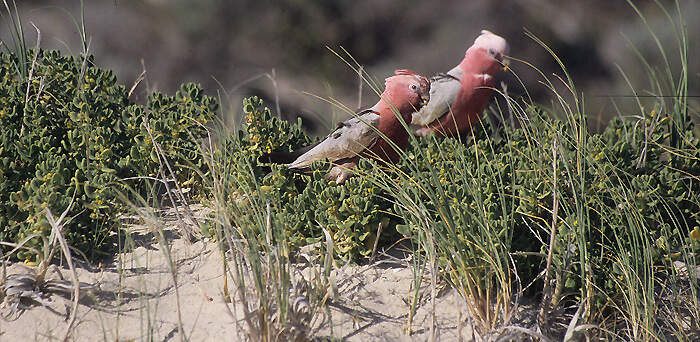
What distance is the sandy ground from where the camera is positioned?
2.06 m

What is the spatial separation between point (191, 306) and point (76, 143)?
100cm

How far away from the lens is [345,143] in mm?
2684

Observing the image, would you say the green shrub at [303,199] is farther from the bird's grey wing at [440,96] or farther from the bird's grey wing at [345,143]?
the bird's grey wing at [440,96]

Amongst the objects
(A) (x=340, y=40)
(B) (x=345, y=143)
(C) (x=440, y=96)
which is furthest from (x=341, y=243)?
(A) (x=340, y=40)

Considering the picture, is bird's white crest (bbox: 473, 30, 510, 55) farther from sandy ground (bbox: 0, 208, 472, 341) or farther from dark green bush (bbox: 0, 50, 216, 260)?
dark green bush (bbox: 0, 50, 216, 260)

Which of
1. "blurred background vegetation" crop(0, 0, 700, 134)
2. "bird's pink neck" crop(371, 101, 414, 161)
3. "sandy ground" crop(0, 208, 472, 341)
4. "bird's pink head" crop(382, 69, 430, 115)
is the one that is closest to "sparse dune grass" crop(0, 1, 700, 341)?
"sandy ground" crop(0, 208, 472, 341)

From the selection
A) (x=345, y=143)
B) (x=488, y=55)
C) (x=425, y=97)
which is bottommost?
(x=345, y=143)

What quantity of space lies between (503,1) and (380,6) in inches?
42.9

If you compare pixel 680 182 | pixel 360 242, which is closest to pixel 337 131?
pixel 360 242

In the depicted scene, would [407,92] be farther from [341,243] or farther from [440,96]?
[341,243]

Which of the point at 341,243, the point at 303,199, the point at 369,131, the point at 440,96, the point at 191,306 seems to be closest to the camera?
the point at 191,306

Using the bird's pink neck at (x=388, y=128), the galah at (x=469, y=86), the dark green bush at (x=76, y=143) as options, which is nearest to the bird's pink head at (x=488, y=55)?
the galah at (x=469, y=86)

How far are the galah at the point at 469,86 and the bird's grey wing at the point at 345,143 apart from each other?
451mm

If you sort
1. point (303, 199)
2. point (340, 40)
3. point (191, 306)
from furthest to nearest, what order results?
point (340, 40)
point (303, 199)
point (191, 306)
